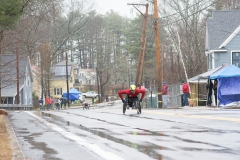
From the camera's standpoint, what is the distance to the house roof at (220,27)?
4600 centimetres

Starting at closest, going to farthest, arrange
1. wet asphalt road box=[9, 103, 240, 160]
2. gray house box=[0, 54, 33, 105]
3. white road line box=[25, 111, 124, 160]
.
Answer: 1. white road line box=[25, 111, 124, 160]
2. wet asphalt road box=[9, 103, 240, 160]
3. gray house box=[0, 54, 33, 105]

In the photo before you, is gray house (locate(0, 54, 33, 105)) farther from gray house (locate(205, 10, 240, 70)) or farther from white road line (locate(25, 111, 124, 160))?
white road line (locate(25, 111, 124, 160))

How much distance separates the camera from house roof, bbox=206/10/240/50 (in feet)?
151

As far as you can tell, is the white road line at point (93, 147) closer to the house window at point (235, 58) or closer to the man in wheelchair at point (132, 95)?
the man in wheelchair at point (132, 95)

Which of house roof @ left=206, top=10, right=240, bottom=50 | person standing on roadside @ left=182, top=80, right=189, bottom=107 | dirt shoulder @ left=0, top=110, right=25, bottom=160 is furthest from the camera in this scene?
house roof @ left=206, top=10, right=240, bottom=50

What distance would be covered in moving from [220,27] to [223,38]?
5.36ft

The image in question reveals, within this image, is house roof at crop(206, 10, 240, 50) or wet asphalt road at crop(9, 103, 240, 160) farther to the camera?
house roof at crop(206, 10, 240, 50)

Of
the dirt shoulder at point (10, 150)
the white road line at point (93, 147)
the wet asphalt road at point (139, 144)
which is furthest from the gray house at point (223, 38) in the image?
the dirt shoulder at point (10, 150)

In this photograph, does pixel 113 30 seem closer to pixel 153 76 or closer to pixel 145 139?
pixel 153 76

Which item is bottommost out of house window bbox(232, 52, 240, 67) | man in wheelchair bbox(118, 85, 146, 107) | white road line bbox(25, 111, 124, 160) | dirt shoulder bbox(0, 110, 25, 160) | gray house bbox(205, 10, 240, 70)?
white road line bbox(25, 111, 124, 160)

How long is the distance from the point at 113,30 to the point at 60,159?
10660 cm

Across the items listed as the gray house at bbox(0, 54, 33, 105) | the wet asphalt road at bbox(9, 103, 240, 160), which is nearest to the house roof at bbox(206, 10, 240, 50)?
the gray house at bbox(0, 54, 33, 105)

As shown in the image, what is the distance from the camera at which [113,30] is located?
115 m

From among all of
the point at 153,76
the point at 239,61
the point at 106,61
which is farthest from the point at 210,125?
the point at 106,61
